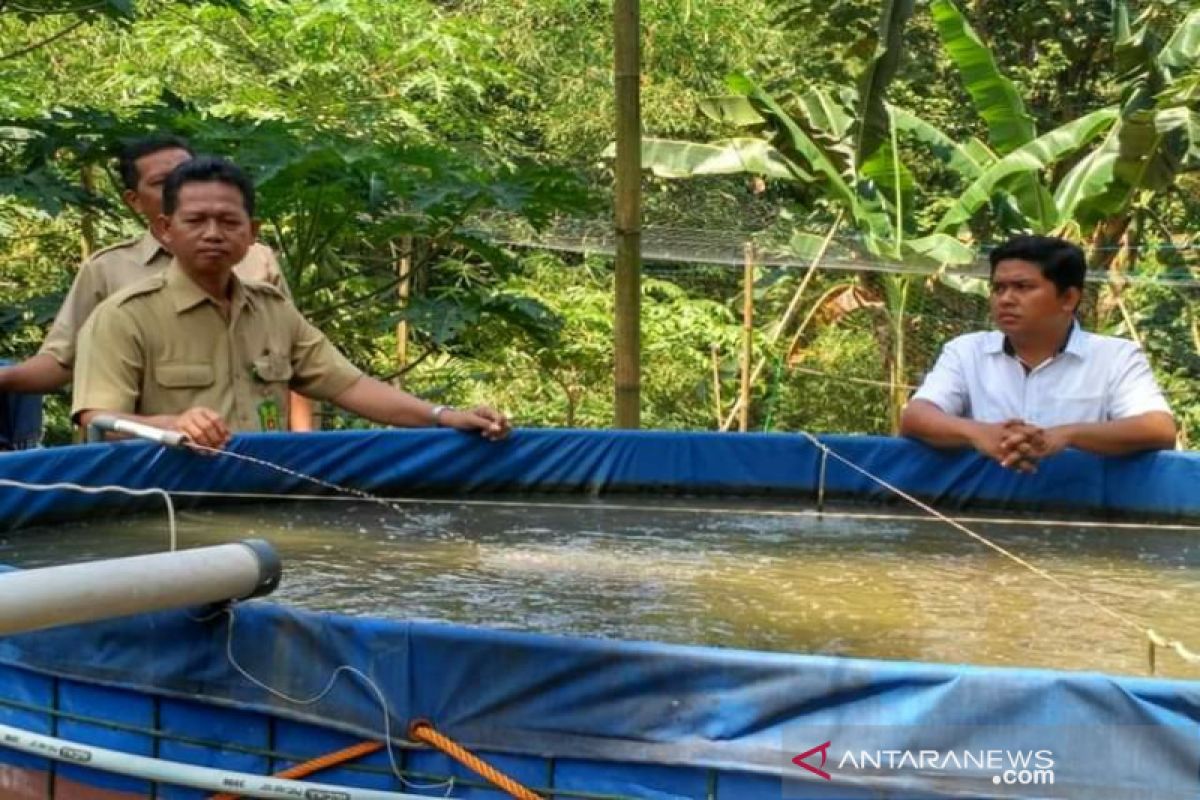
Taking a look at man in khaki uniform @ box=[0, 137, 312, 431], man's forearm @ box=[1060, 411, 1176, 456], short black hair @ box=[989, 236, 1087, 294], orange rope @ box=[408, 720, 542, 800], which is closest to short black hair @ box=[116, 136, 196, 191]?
man in khaki uniform @ box=[0, 137, 312, 431]

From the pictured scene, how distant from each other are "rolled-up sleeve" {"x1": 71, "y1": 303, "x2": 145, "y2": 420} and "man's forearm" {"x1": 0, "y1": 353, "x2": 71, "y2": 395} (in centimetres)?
35

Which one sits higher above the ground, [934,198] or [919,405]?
[934,198]

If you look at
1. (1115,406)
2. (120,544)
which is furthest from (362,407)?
(1115,406)

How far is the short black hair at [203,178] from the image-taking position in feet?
11.6

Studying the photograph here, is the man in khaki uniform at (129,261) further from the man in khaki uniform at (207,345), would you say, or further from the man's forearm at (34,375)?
the man in khaki uniform at (207,345)

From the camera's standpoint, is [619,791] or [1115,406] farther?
[1115,406]

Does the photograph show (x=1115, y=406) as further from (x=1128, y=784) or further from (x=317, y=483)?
(x=1128, y=784)

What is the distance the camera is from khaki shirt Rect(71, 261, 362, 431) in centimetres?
354

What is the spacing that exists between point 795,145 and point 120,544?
6.56 metres

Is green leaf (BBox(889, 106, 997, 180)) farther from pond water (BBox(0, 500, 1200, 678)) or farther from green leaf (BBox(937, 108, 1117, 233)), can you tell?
pond water (BBox(0, 500, 1200, 678))

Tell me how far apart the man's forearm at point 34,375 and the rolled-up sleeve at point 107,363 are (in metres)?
0.35

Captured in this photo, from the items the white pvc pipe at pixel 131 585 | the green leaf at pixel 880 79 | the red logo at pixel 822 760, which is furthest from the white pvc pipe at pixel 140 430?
the green leaf at pixel 880 79

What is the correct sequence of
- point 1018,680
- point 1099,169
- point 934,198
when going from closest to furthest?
1. point 1018,680
2. point 1099,169
3. point 934,198

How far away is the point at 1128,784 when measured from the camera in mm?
1908
